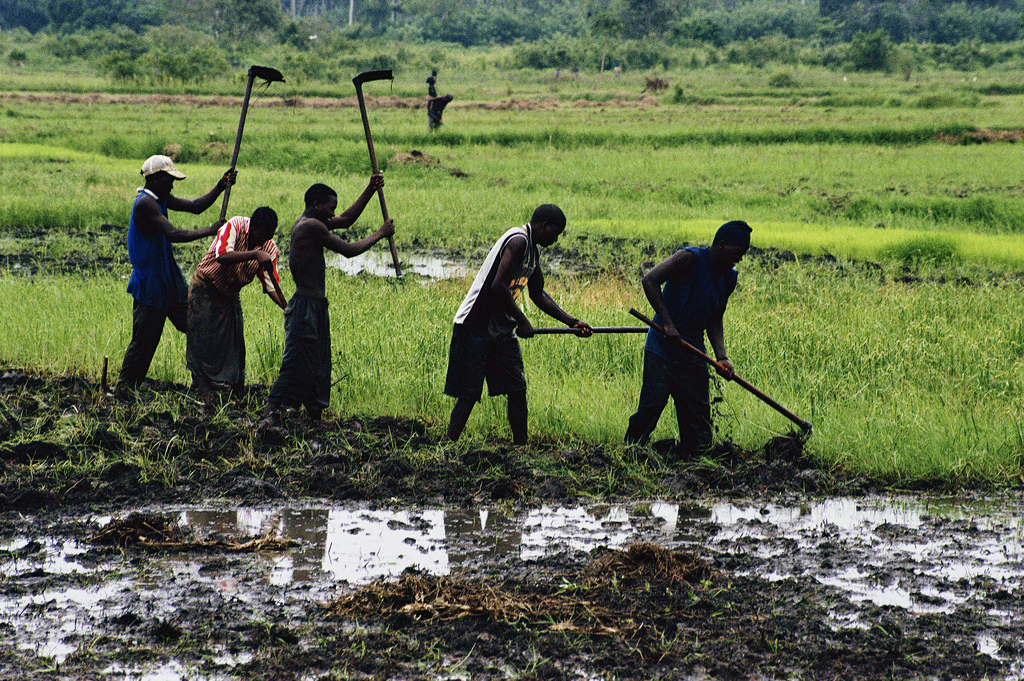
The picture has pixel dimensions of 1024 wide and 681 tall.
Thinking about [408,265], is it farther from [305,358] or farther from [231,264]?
[305,358]

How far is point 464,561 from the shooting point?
4.26m

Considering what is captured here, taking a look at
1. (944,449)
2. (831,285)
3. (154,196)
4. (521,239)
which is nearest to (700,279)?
(521,239)

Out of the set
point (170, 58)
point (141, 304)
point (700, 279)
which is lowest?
point (141, 304)

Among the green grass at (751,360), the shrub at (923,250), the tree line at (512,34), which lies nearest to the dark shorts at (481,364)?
the green grass at (751,360)

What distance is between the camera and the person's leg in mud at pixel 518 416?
559 centimetres

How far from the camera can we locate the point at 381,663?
3.29 m

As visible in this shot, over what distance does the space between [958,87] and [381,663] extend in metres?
38.1

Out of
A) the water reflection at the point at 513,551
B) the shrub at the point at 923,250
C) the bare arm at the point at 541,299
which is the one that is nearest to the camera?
the water reflection at the point at 513,551

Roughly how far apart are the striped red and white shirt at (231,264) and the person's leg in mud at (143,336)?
1.15 feet

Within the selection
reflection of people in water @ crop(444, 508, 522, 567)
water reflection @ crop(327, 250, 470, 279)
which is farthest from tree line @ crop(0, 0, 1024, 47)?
reflection of people in water @ crop(444, 508, 522, 567)

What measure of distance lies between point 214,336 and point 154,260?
0.59m

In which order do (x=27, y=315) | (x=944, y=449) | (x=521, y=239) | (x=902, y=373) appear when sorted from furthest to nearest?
(x=27, y=315) → (x=902, y=373) → (x=944, y=449) → (x=521, y=239)

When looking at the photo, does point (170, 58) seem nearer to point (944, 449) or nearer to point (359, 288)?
point (359, 288)

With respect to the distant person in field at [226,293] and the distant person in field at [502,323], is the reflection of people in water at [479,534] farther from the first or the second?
the distant person in field at [226,293]
